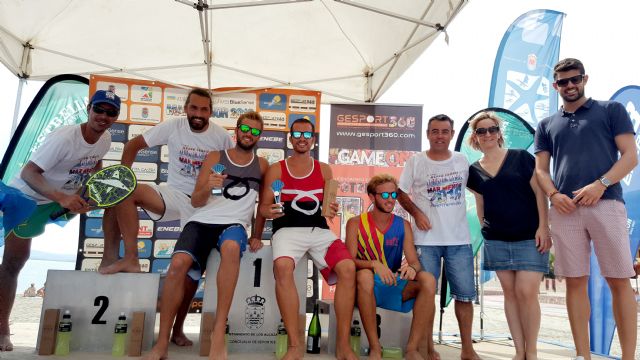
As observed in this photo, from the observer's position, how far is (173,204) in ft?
10.9

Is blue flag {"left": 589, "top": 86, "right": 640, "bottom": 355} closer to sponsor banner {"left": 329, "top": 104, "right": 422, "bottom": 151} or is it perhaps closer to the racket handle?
sponsor banner {"left": 329, "top": 104, "right": 422, "bottom": 151}

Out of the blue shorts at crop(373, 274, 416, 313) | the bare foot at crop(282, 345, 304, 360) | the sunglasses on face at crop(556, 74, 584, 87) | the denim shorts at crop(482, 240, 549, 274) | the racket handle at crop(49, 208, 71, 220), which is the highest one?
the sunglasses on face at crop(556, 74, 584, 87)

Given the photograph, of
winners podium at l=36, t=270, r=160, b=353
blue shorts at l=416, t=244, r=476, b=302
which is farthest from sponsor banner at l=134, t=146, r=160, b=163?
blue shorts at l=416, t=244, r=476, b=302

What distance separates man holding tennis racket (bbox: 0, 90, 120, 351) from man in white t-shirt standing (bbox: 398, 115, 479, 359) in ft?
8.09

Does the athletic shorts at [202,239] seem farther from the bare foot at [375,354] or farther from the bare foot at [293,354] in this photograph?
the bare foot at [375,354]

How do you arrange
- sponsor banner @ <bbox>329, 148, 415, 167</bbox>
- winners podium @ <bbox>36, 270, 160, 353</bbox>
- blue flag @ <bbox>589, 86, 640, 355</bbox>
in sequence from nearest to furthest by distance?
winners podium @ <bbox>36, 270, 160, 353</bbox>
blue flag @ <bbox>589, 86, 640, 355</bbox>
sponsor banner @ <bbox>329, 148, 415, 167</bbox>

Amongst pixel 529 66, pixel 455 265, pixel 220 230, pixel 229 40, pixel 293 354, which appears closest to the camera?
pixel 293 354

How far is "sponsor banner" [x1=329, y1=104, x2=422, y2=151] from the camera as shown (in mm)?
5934

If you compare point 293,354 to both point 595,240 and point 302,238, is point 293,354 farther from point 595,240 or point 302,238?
point 595,240

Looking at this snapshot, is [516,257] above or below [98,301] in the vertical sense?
above

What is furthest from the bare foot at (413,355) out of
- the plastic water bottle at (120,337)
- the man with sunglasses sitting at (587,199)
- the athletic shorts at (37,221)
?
the athletic shorts at (37,221)

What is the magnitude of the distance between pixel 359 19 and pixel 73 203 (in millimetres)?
3677

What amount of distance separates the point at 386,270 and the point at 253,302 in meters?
1.04

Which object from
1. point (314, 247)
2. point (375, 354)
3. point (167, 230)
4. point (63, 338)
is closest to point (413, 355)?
point (375, 354)
